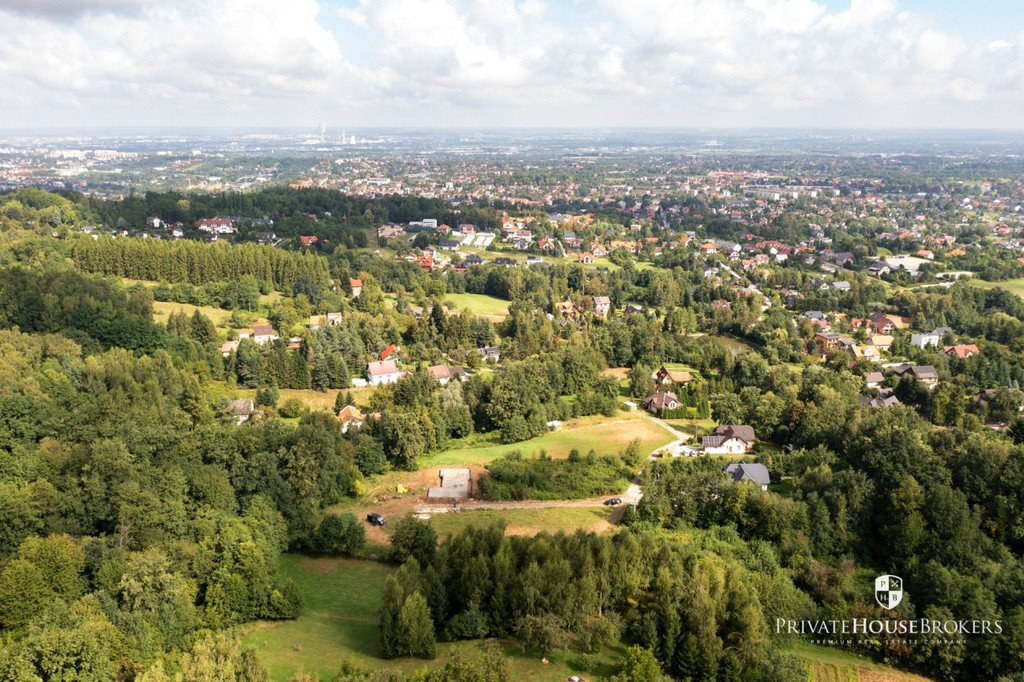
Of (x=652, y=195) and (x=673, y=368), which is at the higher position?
(x=652, y=195)

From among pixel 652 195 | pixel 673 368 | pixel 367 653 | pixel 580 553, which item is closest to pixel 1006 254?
→ pixel 673 368

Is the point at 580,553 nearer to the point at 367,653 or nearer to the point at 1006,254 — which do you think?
the point at 367,653

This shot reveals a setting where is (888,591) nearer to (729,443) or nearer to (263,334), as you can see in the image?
(729,443)

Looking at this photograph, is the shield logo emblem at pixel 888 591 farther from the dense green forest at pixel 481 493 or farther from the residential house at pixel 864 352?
the residential house at pixel 864 352

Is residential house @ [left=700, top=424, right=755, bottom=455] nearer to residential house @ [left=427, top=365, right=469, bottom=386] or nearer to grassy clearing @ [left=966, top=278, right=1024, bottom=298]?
residential house @ [left=427, top=365, right=469, bottom=386]

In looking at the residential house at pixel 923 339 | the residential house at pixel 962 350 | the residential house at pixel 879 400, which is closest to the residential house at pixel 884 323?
the residential house at pixel 923 339
